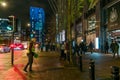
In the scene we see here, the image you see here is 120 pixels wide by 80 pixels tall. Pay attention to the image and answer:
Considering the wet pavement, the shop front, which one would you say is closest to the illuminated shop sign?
the shop front

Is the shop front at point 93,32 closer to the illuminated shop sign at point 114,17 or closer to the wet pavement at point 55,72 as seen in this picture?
the illuminated shop sign at point 114,17

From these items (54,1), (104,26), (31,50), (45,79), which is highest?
(54,1)

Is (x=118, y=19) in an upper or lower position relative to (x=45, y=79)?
upper

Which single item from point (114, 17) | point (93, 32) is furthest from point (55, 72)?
point (93, 32)

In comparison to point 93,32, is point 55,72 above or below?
below

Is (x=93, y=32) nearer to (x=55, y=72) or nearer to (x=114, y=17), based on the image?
(x=114, y=17)

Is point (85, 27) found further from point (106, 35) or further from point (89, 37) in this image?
point (106, 35)

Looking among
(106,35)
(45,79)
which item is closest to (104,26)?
(106,35)

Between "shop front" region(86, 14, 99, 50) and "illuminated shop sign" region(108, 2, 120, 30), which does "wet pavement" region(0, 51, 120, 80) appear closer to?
"illuminated shop sign" region(108, 2, 120, 30)

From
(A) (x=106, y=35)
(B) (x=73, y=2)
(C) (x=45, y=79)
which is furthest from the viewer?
(A) (x=106, y=35)

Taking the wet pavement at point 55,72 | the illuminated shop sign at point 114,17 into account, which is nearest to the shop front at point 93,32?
the illuminated shop sign at point 114,17

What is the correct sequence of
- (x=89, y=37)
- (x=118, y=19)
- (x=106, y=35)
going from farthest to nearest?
(x=89, y=37) < (x=106, y=35) < (x=118, y=19)

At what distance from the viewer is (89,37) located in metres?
59.7

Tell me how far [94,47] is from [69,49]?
29039 millimetres
